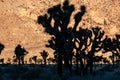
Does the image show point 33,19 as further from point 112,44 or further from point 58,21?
point 58,21

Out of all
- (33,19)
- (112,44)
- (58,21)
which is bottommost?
(58,21)

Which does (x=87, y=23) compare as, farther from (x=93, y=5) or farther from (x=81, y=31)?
(x=81, y=31)

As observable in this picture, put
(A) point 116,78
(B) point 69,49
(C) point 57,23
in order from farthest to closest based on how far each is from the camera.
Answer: (B) point 69,49 < (C) point 57,23 < (A) point 116,78

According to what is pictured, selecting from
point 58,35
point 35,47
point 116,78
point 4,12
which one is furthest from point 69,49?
point 4,12

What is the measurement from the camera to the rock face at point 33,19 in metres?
113

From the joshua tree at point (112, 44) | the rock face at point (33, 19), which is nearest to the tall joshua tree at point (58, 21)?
the joshua tree at point (112, 44)

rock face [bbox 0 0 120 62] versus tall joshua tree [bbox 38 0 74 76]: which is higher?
rock face [bbox 0 0 120 62]

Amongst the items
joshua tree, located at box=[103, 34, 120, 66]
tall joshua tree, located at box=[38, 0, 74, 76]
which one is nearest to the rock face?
joshua tree, located at box=[103, 34, 120, 66]

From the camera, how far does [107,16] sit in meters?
118

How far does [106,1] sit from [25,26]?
23381 mm

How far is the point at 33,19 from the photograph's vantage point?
120500mm

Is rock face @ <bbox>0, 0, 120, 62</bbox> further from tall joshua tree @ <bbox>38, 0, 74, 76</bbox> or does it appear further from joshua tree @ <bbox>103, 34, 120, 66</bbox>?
tall joshua tree @ <bbox>38, 0, 74, 76</bbox>

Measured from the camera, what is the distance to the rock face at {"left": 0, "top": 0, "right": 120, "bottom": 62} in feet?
371

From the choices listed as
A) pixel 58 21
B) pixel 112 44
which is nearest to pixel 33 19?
pixel 112 44
